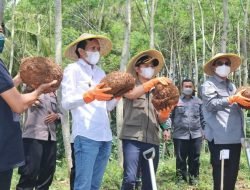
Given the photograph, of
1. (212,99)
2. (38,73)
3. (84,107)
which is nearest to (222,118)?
(212,99)

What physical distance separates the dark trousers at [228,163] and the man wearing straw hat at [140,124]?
0.72m

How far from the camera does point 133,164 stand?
4.16 metres

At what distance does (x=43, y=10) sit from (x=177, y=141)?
1049 centimetres

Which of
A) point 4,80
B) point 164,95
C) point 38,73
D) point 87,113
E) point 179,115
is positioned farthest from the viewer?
point 179,115

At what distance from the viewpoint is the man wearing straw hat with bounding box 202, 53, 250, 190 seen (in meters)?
4.61

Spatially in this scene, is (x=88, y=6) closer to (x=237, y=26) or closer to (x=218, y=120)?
(x=237, y=26)

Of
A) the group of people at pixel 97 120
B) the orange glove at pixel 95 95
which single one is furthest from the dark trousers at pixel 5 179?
the orange glove at pixel 95 95

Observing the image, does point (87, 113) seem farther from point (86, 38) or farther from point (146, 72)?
point (146, 72)

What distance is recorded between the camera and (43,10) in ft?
52.7

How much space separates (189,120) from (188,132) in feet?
0.62

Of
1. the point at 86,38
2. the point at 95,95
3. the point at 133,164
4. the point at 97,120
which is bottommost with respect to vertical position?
the point at 133,164

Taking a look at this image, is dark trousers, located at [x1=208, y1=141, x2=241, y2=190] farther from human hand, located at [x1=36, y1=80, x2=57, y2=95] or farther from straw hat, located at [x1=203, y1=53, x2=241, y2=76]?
human hand, located at [x1=36, y1=80, x2=57, y2=95]

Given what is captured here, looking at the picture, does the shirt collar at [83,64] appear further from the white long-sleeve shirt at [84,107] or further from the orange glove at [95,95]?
the orange glove at [95,95]

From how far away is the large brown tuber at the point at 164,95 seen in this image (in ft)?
13.3
